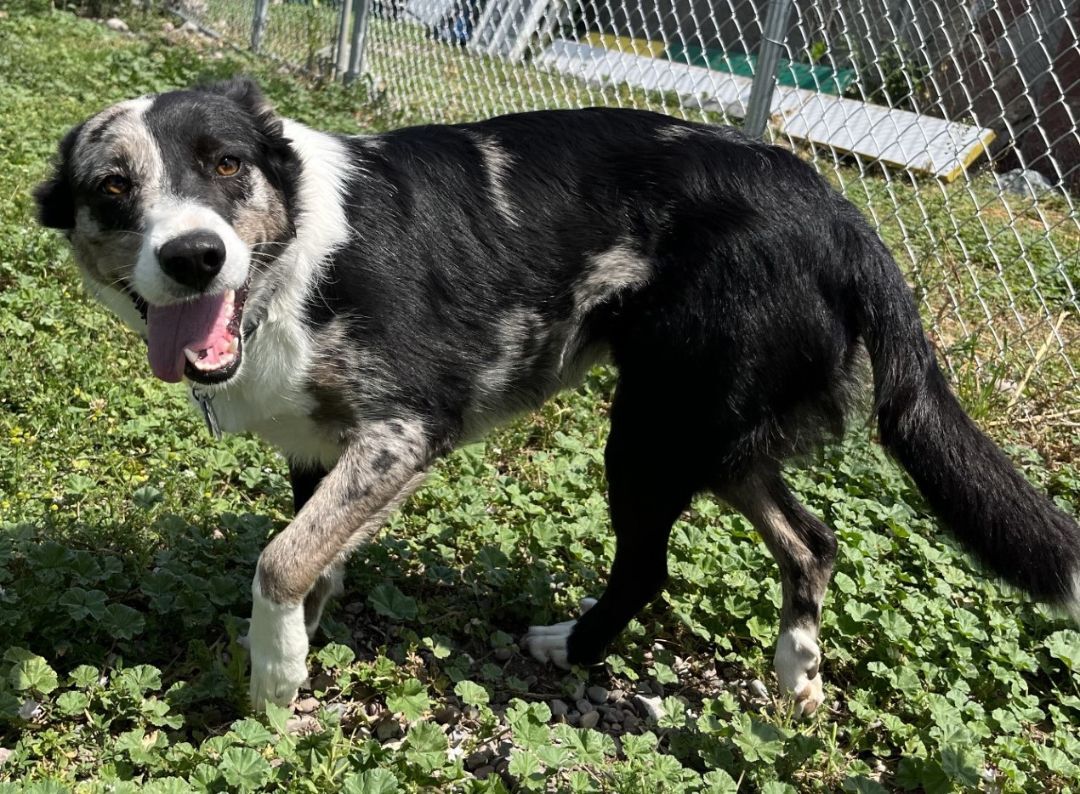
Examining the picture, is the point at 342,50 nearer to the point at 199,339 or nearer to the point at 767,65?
the point at 767,65

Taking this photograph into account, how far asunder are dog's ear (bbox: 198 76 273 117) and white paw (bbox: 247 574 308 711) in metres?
1.21

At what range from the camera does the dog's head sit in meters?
2.31

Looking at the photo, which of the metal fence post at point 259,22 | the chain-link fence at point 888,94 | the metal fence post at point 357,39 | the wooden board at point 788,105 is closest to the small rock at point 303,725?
the chain-link fence at point 888,94

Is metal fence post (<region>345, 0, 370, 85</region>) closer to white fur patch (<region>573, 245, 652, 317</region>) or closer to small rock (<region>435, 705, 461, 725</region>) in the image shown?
white fur patch (<region>573, 245, 652, 317</region>)

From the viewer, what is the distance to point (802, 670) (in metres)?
2.80

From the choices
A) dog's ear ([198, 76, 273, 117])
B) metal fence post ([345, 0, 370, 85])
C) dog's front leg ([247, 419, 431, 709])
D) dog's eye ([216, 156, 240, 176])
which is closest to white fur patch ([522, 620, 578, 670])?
dog's front leg ([247, 419, 431, 709])

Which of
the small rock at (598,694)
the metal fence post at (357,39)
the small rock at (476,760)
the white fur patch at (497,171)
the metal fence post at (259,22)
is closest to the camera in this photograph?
the small rock at (476,760)

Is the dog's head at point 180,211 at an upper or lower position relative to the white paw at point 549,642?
upper

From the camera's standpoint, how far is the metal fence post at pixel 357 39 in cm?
835

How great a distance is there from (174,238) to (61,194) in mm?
602

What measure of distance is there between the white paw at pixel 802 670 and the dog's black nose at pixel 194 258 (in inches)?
71.2

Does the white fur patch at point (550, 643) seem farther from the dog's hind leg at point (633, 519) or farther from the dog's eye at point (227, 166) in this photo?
the dog's eye at point (227, 166)

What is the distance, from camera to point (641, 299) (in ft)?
8.86

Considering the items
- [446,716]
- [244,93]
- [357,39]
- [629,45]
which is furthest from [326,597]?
[357,39]
